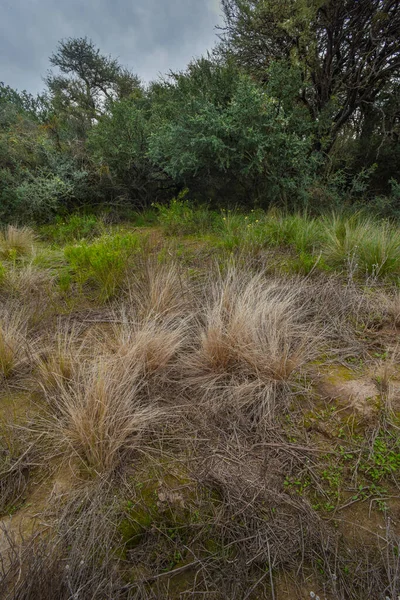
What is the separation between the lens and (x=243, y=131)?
158 inches

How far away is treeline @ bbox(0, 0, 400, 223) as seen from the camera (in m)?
4.32

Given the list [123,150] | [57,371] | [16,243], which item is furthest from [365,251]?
[123,150]

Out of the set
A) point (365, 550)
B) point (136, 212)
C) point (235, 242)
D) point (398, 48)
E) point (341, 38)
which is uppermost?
point (341, 38)

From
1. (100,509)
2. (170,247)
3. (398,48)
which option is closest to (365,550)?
(100,509)

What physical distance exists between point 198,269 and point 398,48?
606cm

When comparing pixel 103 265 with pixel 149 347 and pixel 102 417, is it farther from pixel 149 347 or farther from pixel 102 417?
pixel 102 417

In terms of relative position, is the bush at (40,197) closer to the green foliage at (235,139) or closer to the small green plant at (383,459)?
the green foliage at (235,139)

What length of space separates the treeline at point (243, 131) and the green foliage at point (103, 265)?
2.22m

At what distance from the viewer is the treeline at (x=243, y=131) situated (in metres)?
4.32

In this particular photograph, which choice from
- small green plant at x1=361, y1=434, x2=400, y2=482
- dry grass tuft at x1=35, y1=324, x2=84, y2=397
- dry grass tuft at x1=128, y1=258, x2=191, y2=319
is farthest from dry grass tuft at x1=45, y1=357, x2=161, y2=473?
small green plant at x1=361, y1=434, x2=400, y2=482

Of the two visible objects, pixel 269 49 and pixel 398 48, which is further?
pixel 269 49

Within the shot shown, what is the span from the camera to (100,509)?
41.0 inches

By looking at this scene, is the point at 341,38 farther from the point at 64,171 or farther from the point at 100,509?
the point at 100,509

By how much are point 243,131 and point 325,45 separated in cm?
358
